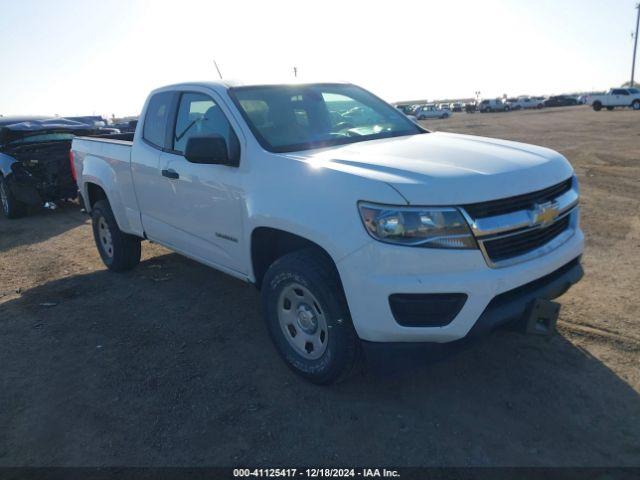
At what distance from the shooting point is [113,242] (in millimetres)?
5535

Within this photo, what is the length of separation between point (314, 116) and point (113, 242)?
2962 millimetres

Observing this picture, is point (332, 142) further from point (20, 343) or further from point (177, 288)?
point (20, 343)

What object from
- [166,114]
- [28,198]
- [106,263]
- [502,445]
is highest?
[166,114]

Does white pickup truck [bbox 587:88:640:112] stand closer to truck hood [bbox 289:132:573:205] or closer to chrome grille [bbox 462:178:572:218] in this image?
truck hood [bbox 289:132:573:205]

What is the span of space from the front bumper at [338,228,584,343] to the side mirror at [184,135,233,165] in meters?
1.22

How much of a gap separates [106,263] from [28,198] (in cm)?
416

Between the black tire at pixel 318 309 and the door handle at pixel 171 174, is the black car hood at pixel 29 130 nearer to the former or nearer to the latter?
the door handle at pixel 171 174

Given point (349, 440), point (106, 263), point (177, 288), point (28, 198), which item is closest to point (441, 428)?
point (349, 440)

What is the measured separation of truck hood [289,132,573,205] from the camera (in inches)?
99.0

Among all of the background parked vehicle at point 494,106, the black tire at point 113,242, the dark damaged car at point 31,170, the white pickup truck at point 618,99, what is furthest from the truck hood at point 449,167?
the background parked vehicle at point 494,106

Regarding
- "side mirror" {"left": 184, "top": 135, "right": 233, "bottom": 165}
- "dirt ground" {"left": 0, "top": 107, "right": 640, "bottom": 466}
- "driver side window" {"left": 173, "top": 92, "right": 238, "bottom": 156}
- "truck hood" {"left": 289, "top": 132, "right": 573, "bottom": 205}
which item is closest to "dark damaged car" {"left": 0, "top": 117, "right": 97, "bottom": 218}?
"dirt ground" {"left": 0, "top": 107, "right": 640, "bottom": 466}

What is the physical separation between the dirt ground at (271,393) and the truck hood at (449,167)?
1009 millimetres

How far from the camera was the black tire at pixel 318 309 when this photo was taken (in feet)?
9.23

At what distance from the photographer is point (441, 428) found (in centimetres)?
277
